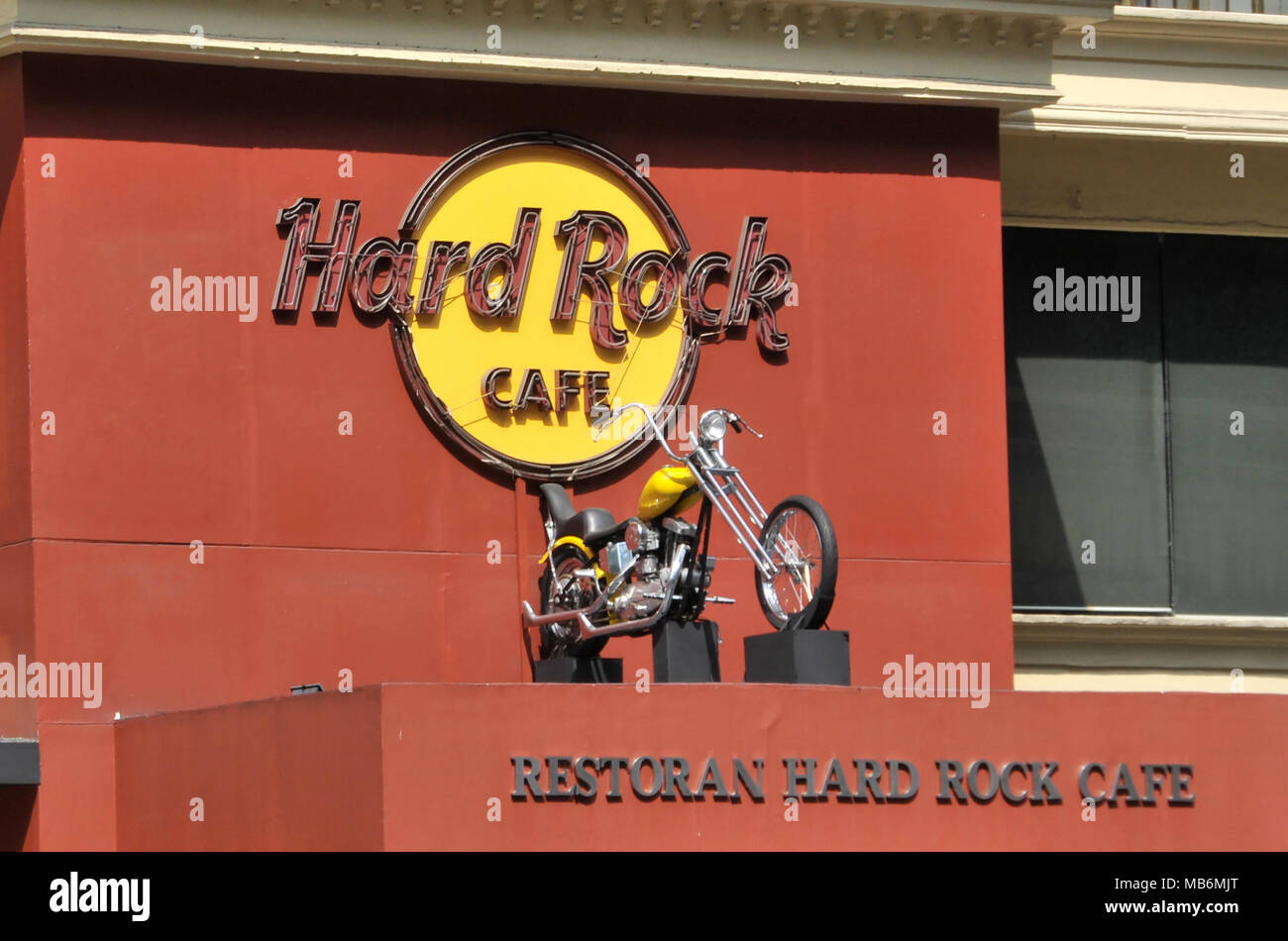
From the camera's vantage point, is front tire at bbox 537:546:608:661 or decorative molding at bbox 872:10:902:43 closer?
front tire at bbox 537:546:608:661

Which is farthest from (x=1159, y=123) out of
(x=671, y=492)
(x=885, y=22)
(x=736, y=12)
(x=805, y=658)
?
(x=805, y=658)

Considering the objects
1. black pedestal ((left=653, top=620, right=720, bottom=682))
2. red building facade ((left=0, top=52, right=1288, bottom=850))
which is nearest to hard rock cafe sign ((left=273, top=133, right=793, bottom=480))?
red building facade ((left=0, top=52, right=1288, bottom=850))

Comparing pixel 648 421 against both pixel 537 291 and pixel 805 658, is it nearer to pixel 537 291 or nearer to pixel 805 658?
pixel 537 291

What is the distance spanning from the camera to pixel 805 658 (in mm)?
12836

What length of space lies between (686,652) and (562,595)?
1.49 metres

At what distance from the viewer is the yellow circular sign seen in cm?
1539

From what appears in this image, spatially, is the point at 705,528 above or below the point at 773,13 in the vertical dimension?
below

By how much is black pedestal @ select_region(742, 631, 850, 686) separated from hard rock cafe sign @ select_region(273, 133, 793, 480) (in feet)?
9.79

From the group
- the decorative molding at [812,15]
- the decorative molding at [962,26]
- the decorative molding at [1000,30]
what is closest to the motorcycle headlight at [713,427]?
the decorative molding at [812,15]

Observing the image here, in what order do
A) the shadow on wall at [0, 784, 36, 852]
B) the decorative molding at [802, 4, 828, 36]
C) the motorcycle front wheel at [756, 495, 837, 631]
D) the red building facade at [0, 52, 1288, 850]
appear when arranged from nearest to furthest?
the red building facade at [0, 52, 1288, 850] → the motorcycle front wheel at [756, 495, 837, 631] → the shadow on wall at [0, 784, 36, 852] → the decorative molding at [802, 4, 828, 36]

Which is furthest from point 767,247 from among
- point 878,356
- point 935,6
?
point 935,6

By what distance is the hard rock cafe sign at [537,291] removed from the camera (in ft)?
50.1

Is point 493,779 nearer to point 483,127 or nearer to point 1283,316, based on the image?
point 483,127

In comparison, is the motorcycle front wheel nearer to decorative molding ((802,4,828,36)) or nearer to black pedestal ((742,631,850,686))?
black pedestal ((742,631,850,686))
